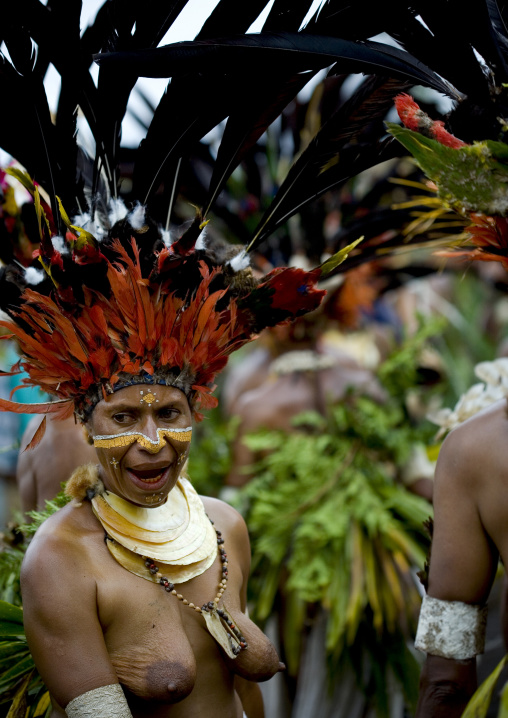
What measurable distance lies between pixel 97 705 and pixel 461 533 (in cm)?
110

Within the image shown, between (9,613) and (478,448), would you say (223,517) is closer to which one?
(9,613)

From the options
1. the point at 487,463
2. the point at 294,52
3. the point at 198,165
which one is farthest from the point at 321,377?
the point at 294,52

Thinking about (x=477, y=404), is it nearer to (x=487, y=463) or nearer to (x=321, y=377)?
(x=487, y=463)

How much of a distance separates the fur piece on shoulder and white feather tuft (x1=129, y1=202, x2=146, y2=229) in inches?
28.9

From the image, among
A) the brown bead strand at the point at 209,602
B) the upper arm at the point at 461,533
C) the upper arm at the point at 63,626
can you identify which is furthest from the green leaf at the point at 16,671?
the upper arm at the point at 461,533

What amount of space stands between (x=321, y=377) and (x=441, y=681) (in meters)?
2.86

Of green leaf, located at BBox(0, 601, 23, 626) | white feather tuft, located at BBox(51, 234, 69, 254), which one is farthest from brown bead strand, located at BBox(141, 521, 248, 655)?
white feather tuft, located at BBox(51, 234, 69, 254)

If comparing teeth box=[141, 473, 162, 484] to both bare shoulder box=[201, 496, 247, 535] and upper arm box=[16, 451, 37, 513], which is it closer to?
bare shoulder box=[201, 496, 247, 535]

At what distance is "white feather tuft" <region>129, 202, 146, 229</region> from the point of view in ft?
6.97

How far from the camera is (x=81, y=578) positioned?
190 centimetres

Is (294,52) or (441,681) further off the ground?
(294,52)

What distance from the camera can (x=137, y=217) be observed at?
7.00ft

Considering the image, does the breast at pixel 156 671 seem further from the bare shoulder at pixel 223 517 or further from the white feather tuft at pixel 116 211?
the white feather tuft at pixel 116 211

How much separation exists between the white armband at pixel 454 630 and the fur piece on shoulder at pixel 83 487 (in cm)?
105
